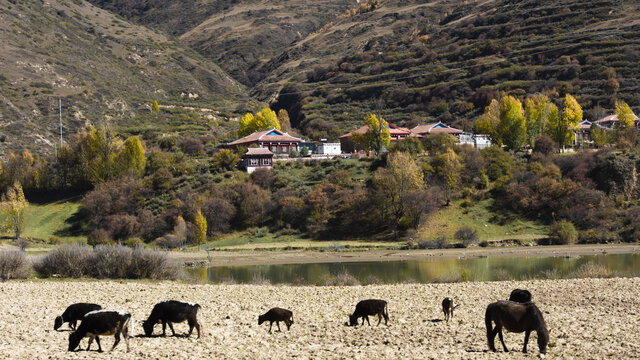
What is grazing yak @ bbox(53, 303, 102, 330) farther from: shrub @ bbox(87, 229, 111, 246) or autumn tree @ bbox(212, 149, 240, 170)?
autumn tree @ bbox(212, 149, 240, 170)

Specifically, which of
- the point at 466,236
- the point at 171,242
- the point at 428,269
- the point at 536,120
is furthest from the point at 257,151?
the point at 428,269

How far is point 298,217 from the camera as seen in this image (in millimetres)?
59469

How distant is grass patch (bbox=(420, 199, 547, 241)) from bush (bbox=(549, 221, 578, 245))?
137 centimetres

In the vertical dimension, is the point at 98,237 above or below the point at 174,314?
below

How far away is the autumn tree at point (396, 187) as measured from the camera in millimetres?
55312

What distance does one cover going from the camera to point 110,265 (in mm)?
28469

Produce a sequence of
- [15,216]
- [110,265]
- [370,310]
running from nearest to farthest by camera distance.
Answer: [370,310] → [110,265] → [15,216]

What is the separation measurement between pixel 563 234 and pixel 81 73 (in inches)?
3947

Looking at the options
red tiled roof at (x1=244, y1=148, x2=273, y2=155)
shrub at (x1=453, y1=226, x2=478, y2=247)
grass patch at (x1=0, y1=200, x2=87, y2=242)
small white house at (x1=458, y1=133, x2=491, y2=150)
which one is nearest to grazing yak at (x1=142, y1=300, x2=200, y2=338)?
shrub at (x1=453, y1=226, x2=478, y2=247)

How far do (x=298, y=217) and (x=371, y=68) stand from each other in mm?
94315

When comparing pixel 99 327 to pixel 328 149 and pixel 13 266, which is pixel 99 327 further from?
pixel 328 149

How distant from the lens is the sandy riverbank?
138 ft

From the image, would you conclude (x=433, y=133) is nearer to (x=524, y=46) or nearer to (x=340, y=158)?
(x=340, y=158)

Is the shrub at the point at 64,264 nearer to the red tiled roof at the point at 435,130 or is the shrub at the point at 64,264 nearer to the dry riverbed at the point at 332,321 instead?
the dry riverbed at the point at 332,321
